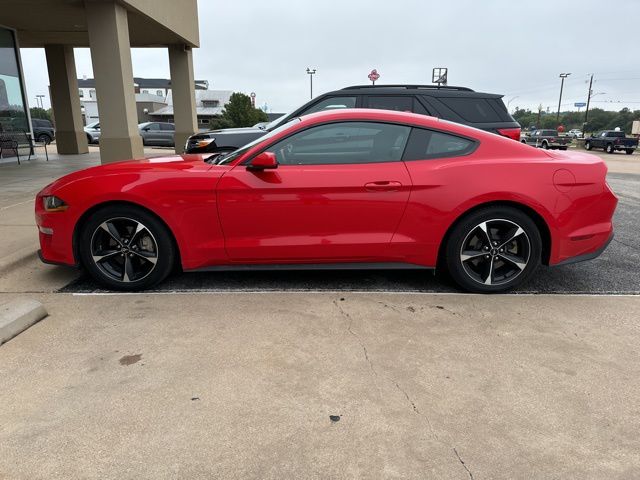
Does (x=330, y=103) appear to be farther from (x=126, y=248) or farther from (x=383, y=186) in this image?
(x=126, y=248)

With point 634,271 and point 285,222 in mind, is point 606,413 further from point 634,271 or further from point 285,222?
point 634,271

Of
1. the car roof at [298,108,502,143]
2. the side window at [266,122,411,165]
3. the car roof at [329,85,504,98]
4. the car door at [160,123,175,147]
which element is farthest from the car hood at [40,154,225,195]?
the car door at [160,123,175,147]

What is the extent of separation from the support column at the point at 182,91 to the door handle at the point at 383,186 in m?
14.3

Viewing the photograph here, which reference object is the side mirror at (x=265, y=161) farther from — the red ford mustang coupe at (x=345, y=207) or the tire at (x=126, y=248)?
the tire at (x=126, y=248)

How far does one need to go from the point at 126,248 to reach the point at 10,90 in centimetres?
1359

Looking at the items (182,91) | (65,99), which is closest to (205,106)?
(65,99)

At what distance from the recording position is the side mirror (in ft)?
12.0

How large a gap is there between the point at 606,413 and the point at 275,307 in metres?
2.25

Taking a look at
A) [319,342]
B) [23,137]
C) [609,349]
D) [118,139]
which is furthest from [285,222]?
[23,137]

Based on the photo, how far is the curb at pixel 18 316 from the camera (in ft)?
10.5

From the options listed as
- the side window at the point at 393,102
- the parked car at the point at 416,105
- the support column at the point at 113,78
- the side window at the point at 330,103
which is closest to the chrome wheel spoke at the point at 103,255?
the parked car at the point at 416,105

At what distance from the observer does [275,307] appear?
145 inches

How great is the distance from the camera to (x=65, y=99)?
1722cm

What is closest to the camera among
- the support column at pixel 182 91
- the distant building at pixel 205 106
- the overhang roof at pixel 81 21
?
the overhang roof at pixel 81 21
